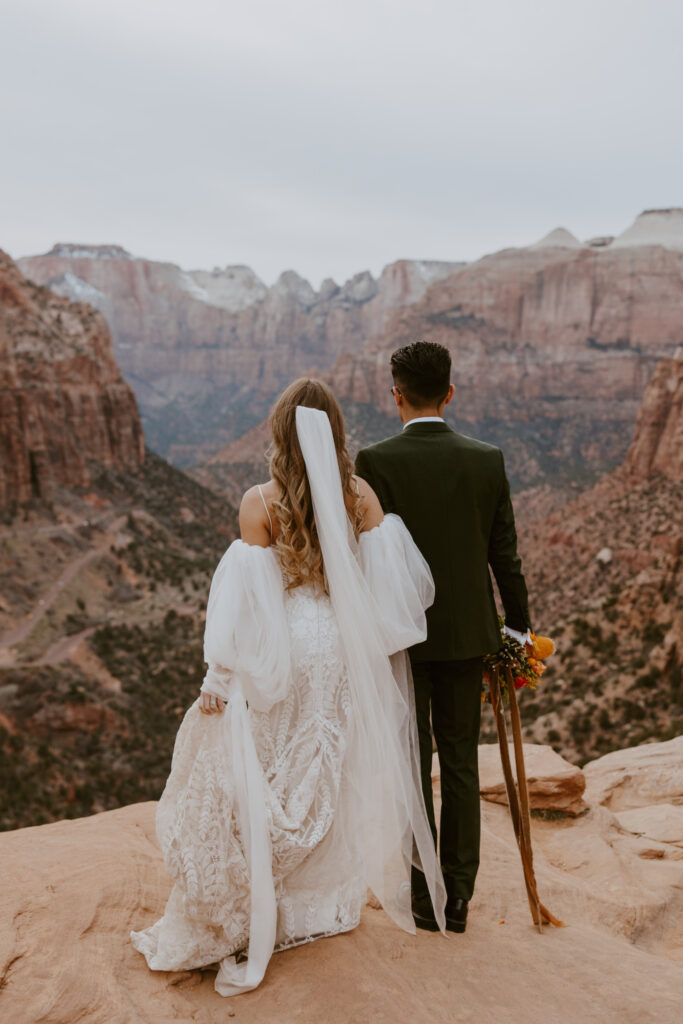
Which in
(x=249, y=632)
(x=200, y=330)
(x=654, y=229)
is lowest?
(x=249, y=632)

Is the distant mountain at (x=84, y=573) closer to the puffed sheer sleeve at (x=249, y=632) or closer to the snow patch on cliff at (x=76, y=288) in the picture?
the puffed sheer sleeve at (x=249, y=632)

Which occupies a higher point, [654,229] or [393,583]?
[654,229]

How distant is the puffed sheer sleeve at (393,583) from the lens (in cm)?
378

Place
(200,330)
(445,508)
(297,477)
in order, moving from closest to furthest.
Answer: (297,477) → (445,508) → (200,330)

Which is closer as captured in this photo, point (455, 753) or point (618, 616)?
point (455, 753)

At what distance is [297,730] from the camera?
3.79 m

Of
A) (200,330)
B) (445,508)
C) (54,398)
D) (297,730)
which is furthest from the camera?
(200,330)

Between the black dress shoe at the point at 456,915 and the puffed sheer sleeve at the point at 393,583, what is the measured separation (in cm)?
159

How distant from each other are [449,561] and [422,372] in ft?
3.46

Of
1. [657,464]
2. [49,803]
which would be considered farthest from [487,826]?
[657,464]

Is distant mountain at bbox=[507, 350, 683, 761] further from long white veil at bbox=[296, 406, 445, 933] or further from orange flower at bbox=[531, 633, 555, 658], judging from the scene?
long white veil at bbox=[296, 406, 445, 933]

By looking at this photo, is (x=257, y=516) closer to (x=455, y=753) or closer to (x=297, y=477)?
(x=297, y=477)

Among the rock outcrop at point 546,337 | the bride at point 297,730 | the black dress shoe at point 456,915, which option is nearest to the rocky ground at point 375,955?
the black dress shoe at point 456,915

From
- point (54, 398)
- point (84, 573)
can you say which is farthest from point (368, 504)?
point (54, 398)
